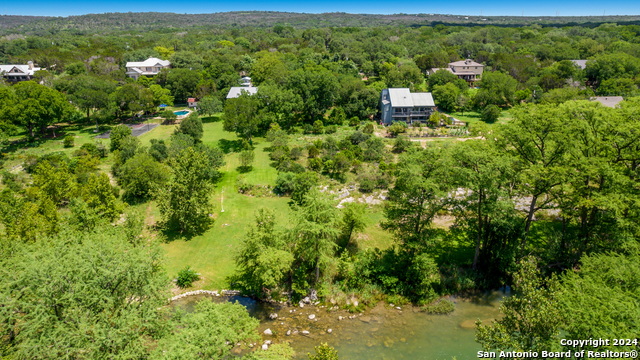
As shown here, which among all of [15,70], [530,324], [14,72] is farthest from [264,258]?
[14,72]

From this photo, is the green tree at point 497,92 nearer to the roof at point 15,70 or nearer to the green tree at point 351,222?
the green tree at point 351,222

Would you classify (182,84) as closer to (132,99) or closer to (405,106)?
(132,99)

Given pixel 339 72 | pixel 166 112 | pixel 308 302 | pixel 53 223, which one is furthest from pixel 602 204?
pixel 339 72

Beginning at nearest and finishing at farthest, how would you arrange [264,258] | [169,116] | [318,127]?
1. [264,258]
2. [318,127]
3. [169,116]

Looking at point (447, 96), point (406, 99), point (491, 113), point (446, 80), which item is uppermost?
point (446, 80)

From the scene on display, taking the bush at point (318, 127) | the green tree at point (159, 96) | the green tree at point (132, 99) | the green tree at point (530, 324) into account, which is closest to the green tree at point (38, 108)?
the green tree at point (132, 99)

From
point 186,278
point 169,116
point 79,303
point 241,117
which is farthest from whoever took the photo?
point 169,116

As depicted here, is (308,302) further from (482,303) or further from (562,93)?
(562,93)
